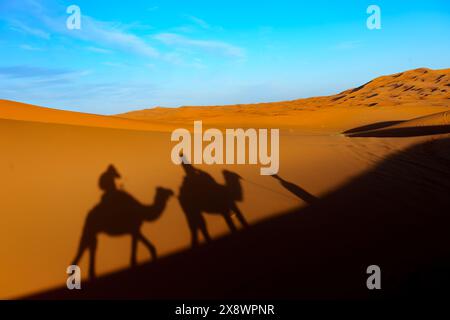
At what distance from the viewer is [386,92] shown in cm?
6488

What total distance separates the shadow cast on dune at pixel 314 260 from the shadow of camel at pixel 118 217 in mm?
566

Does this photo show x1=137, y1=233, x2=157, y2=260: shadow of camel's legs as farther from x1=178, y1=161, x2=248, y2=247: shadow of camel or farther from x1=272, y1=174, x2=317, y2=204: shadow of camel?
x1=272, y1=174, x2=317, y2=204: shadow of camel

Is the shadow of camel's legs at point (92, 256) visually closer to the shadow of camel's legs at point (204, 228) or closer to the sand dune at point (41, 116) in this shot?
the shadow of camel's legs at point (204, 228)

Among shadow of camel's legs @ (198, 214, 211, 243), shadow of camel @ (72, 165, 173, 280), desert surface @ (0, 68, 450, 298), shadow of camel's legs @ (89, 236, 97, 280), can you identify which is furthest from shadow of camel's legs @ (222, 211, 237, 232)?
shadow of camel's legs @ (89, 236, 97, 280)

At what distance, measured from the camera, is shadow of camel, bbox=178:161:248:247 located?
5.22 m

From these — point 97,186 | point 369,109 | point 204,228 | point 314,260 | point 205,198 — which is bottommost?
point 314,260

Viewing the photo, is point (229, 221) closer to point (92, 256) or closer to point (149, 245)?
point (149, 245)

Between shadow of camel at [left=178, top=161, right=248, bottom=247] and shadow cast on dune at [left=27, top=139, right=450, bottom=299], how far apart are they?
1.61 ft

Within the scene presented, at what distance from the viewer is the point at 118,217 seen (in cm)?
514

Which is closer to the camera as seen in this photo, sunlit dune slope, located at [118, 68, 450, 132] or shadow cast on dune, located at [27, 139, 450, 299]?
shadow cast on dune, located at [27, 139, 450, 299]

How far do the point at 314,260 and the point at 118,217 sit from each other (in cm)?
298

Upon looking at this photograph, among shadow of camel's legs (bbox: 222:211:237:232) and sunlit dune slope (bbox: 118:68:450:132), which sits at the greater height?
sunlit dune slope (bbox: 118:68:450:132)

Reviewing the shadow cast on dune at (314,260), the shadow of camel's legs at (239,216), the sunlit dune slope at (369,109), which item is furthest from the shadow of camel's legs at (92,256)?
the sunlit dune slope at (369,109)

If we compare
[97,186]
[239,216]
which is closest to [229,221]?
[239,216]
